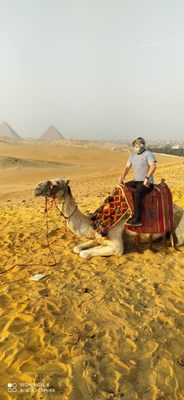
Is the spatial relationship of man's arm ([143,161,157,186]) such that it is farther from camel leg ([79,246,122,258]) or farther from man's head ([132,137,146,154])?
camel leg ([79,246,122,258])

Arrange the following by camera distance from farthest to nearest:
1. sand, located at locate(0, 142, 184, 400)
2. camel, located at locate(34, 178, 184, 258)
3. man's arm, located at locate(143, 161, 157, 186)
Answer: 1. man's arm, located at locate(143, 161, 157, 186)
2. camel, located at locate(34, 178, 184, 258)
3. sand, located at locate(0, 142, 184, 400)

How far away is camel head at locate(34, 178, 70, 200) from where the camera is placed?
6.30 meters

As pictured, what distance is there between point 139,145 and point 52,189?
1.76 m

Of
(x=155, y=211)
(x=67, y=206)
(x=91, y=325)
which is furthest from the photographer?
(x=155, y=211)

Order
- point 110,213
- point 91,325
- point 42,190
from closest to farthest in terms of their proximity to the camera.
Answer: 1. point 91,325
2. point 42,190
3. point 110,213

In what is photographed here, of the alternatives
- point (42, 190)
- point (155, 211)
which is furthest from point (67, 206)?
point (155, 211)

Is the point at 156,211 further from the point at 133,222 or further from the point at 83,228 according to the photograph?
the point at 83,228

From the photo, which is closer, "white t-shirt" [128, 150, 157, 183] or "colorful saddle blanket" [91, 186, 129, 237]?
"colorful saddle blanket" [91, 186, 129, 237]

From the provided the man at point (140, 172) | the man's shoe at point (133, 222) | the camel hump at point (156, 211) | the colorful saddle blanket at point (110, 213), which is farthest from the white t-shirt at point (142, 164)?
the man's shoe at point (133, 222)

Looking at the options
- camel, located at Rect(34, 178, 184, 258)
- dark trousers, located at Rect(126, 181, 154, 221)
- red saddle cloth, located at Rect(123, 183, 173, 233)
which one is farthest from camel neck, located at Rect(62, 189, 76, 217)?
dark trousers, located at Rect(126, 181, 154, 221)

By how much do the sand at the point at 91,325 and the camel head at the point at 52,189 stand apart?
1.16m

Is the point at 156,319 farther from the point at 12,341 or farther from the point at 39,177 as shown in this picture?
the point at 39,177

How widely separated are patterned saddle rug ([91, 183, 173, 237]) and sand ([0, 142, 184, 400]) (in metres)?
0.50

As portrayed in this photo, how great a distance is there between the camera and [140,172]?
23.0 feet
